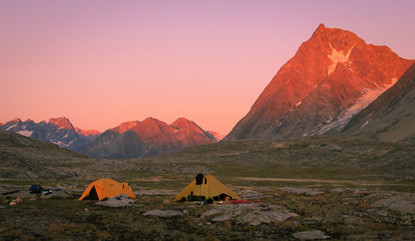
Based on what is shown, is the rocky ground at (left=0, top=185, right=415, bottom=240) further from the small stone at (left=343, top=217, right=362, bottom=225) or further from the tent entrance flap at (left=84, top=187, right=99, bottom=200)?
the tent entrance flap at (left=84, top=187, right=99, bottom=200)

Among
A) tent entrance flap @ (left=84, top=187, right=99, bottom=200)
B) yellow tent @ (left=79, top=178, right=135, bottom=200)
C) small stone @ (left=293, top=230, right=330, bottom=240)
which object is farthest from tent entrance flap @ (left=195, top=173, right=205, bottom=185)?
small stone @ (left=293, top=230, right=330, bottom=240)

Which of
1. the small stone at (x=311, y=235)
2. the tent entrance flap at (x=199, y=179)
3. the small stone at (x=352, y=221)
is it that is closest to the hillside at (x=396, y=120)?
the tent entrance flap at (x=199, y=179)

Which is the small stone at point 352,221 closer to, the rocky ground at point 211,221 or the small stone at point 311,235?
the rocky ground at point 211,221

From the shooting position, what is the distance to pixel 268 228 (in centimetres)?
1798

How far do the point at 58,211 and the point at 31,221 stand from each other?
3990 mm

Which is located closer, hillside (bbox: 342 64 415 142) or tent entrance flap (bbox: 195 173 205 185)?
tent entrance flap (bbox: 195 173 205 185)

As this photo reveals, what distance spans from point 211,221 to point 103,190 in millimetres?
14749

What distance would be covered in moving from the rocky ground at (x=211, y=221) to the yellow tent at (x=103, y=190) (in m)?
4.01

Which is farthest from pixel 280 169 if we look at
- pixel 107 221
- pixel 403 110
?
pixel 403 110

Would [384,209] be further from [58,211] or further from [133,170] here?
[133,170]

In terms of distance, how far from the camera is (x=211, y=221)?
20.1 m

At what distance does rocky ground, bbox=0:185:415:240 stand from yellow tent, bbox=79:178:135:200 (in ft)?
13.2

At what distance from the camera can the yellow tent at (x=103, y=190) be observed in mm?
30639

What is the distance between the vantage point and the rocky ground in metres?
16.3
